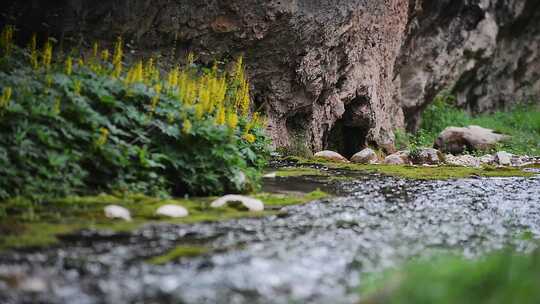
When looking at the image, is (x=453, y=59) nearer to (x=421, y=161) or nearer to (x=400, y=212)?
(x=421, y=161)

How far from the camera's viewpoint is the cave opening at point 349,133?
1761cm

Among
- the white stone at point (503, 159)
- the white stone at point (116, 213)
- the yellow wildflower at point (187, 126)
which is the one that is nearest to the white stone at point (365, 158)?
the white stone at point (503, 159)

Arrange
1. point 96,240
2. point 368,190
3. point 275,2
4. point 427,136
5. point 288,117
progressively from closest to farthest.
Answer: point 96,240, point 368,190, point 275,2, point 288,117, point 427,136

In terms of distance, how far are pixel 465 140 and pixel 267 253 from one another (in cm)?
1660

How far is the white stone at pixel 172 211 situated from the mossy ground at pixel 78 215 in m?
0.07

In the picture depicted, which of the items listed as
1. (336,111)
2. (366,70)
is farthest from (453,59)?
(336,111)

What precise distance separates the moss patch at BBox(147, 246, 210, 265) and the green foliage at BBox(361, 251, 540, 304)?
4.53ft

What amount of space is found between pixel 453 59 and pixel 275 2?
14413 mm

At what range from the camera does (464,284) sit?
133 inches

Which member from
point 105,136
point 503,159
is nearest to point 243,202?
point 105,136

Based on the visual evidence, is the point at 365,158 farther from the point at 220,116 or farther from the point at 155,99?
the point at 155,99

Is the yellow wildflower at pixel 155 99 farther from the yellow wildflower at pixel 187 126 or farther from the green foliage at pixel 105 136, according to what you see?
the yellow wildflower at pixel 187 126

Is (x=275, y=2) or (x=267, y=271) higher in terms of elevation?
(x=275, y=2)

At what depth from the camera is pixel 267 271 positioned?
4.14m
